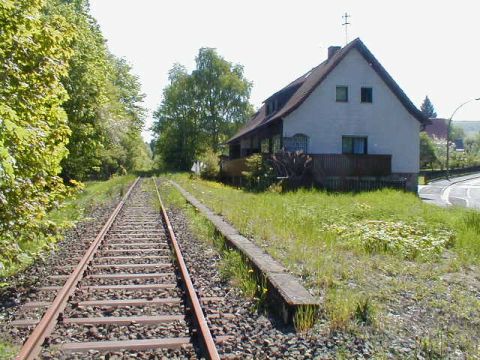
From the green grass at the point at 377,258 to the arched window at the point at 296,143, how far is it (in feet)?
47.6

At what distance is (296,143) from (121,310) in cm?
2350

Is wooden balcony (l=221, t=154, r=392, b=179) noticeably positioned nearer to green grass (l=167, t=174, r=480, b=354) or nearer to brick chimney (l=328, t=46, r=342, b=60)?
brick chimney (l=328, t=46, r=342, b=60)

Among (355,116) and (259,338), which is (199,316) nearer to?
(259,338)

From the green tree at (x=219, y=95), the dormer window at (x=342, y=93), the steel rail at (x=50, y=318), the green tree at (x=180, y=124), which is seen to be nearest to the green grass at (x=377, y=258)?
the steel rail at (x=50, y=318)

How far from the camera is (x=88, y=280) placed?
22.3 feet

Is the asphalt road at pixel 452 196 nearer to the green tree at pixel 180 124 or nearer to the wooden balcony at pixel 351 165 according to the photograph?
the wooden balcony at pixel 351 165

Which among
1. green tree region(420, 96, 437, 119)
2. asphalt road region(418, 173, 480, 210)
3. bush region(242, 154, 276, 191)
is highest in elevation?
green tree region(420, 96, 437, 119)

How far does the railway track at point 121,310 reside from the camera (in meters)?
4.37

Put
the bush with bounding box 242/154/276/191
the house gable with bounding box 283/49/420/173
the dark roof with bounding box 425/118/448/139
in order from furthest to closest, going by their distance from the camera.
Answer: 1. the dark roof with bounding box 425/118/448/139
2. the house gable with bounding box 283/49/420/173
3. the bush with bounding box 242/154/276/191

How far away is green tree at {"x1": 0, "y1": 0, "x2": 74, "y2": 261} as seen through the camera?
17.4 ft

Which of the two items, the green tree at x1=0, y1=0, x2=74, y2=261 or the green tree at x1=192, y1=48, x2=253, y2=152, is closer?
the green tree at x1=0, y1=0, x2=74, y2=261

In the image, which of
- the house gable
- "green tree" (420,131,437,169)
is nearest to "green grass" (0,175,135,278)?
the house gable

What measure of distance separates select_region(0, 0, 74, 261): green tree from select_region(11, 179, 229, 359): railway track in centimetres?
92

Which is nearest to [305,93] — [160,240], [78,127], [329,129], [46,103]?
[329,129]
